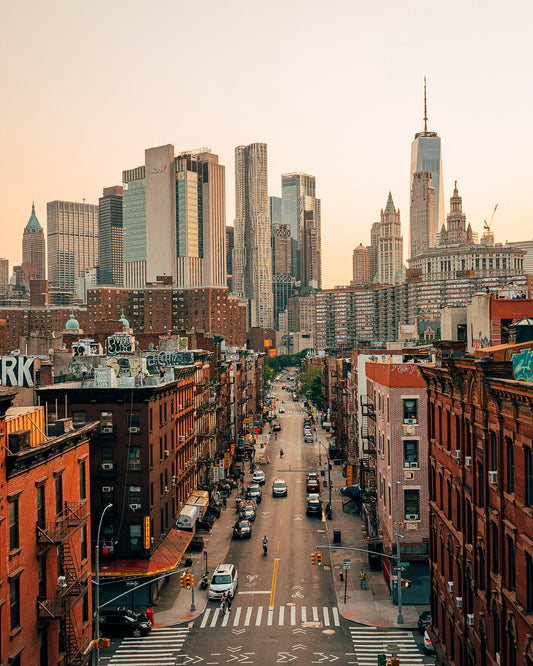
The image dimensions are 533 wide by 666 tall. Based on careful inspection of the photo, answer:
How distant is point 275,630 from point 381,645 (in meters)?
6.69

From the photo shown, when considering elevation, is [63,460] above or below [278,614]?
above

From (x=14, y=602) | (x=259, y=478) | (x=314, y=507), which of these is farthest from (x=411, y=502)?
(x=259, y=478)

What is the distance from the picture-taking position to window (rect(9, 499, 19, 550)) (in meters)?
27.2

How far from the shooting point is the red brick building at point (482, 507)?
24.3 metres

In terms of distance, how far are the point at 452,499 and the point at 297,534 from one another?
122 feet

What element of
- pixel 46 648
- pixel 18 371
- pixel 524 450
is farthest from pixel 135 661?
pixel 524 450

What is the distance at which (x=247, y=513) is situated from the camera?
7781cm

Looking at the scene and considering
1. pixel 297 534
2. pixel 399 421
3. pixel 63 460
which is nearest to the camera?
pixel 63 460

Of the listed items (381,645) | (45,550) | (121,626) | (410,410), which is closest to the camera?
(45,550)

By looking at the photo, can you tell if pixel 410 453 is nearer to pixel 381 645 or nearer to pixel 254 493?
pixel 381 645

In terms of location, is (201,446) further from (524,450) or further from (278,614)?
(524,450)

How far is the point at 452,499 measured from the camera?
3691cm

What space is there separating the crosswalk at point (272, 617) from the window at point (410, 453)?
11.3 metres

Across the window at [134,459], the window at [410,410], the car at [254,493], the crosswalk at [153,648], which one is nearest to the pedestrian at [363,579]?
the window at [410,410]
